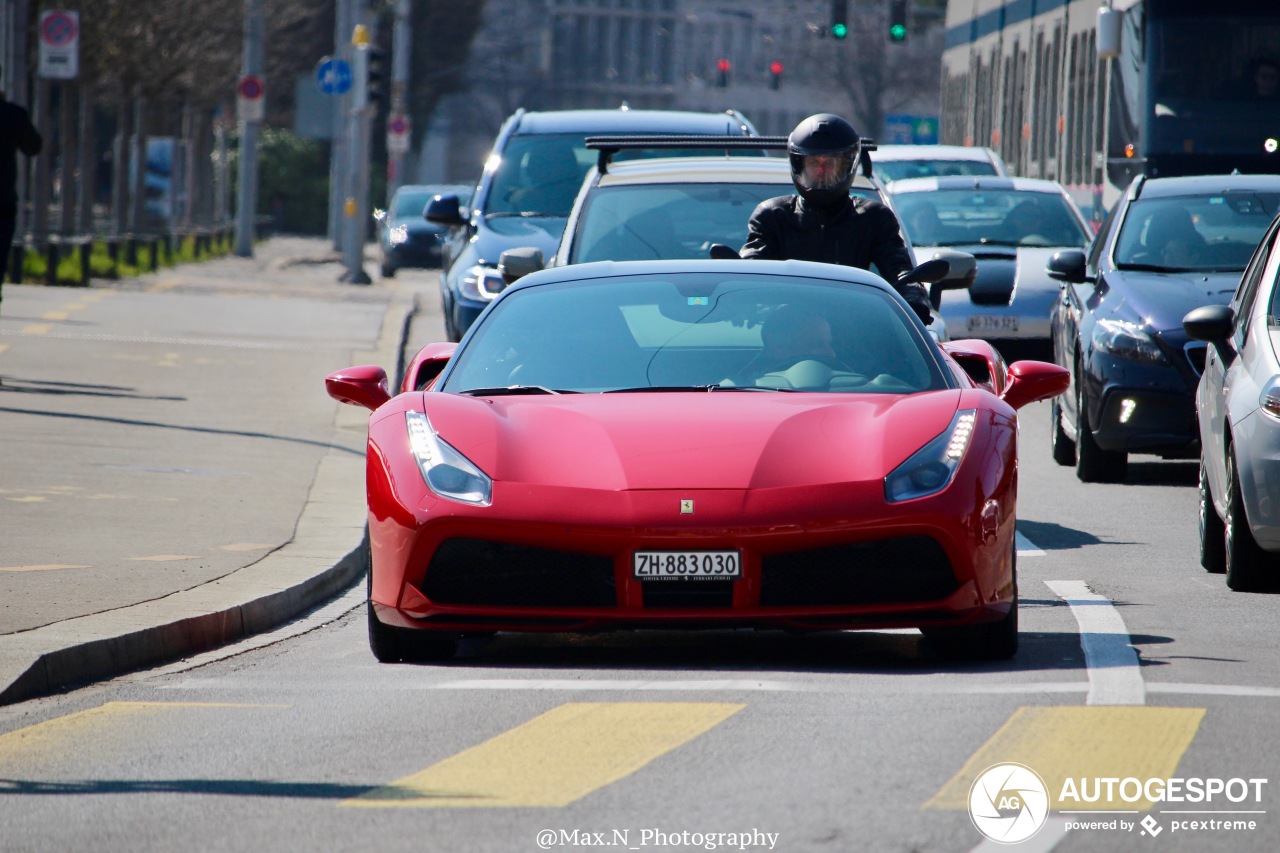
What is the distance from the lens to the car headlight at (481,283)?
637 inches

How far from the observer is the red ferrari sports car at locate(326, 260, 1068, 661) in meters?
7.07

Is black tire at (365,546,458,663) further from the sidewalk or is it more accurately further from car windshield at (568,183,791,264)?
car windshield at (568,183,791,264)

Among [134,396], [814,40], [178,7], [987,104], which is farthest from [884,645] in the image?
[814,40]

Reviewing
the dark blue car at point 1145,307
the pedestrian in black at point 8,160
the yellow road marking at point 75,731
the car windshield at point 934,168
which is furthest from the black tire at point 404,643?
the car windshield at point 934,168

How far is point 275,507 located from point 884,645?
4.37 meters

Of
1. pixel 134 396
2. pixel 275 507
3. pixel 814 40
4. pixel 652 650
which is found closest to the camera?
pixel 652 650

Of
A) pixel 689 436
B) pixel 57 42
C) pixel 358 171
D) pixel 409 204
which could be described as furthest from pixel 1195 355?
pixel 409 204

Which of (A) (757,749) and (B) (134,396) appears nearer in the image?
(A) (757,749)

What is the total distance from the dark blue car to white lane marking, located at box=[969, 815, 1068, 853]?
759 centimetres

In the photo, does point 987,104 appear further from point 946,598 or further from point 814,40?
point 814,40

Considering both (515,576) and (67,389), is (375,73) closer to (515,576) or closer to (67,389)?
(67,389)

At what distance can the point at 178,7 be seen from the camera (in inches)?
1686

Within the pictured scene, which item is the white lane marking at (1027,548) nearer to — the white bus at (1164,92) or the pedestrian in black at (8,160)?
the pedestrian in black at (8,160)

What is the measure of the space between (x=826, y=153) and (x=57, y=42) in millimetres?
17872
